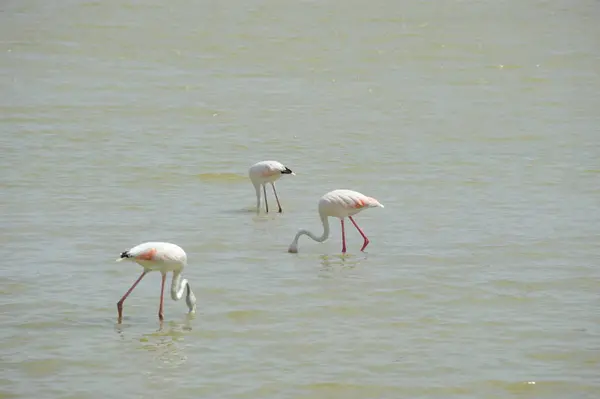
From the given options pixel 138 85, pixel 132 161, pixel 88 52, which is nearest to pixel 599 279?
pixel 132 161

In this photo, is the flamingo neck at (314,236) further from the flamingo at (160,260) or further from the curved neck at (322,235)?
the flamingo at (160,260)

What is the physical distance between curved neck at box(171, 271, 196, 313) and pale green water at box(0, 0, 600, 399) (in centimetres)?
13

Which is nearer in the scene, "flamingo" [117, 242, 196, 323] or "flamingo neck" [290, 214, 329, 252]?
"flamingo" [117, 242, 196, 323]

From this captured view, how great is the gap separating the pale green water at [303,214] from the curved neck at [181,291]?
130mm

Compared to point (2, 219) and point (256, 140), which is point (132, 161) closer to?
point (256, 140)

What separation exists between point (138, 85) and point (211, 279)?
40.8 feet

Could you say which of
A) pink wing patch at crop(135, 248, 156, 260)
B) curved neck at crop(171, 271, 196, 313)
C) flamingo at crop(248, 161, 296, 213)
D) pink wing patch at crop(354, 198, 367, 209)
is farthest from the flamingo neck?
pink wing patch at crop(135, 248, 156, 260)

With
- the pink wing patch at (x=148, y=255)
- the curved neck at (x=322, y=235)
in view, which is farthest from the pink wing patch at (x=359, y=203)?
the pink wing patch at (x=148, y=255)

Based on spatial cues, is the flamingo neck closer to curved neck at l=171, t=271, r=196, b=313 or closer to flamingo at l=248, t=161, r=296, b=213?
flamingo at l=248, t=161, r=296, b=213

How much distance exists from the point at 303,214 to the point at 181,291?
12.9ft

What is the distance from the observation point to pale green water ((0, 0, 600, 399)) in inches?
316

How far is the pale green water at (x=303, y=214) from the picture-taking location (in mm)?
8039

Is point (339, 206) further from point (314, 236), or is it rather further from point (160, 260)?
point (160, 260)

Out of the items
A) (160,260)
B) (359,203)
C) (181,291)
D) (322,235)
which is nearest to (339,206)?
(359,203)
